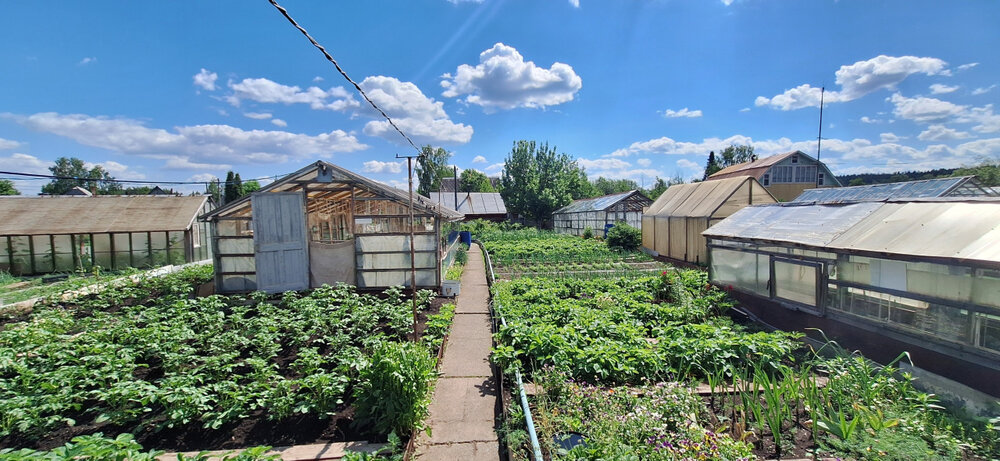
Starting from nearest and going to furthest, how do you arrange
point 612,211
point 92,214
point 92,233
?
1. point 92,233
2. point 92,214
3. point 612,211

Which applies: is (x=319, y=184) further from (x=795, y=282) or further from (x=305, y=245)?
(x=795, y=282)

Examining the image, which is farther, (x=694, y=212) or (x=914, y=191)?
(x=694, y=212)

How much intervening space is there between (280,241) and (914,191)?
63.7 feet

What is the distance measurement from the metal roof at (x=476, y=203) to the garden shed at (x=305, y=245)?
2924 cm

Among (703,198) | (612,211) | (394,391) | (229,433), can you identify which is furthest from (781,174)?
(229,433)

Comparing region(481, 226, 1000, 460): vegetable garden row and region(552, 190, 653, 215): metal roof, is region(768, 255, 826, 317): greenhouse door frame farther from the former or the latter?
region(552, 190, 653, 215): metal roof

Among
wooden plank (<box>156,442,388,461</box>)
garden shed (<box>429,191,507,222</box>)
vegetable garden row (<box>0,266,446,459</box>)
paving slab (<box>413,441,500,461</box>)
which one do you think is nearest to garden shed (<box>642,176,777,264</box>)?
paving slab (<box>413,441,500,461</box>)

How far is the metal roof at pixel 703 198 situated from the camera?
53.2 feet

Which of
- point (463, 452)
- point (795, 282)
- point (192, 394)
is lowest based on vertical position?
point (463, 452)

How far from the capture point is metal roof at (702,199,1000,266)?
525 centimetres

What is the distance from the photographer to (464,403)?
5.14 meters

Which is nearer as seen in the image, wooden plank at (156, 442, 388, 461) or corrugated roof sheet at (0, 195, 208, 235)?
wooden plank at (156, 442, 388, 461)

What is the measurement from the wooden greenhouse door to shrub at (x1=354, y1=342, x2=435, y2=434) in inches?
296

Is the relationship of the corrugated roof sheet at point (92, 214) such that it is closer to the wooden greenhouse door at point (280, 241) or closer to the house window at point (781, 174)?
the wooden greenhouse door at point (280, 241)
